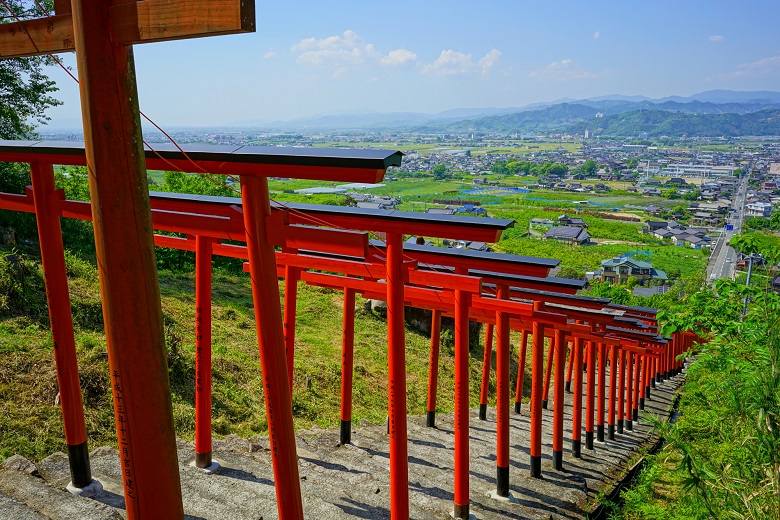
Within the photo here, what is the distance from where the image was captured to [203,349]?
20.7ft

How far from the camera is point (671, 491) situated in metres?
10.7

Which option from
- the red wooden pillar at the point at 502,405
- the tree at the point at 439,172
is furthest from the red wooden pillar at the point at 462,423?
the tree at the point at 439,172

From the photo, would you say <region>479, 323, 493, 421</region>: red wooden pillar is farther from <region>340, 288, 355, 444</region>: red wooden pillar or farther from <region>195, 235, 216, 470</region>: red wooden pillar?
<region>195, 235, 216, 470</region>: red wooden pillar

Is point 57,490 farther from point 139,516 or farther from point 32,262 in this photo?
point 32,262

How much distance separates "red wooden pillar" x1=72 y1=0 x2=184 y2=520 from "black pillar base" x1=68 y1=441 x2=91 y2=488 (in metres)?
3.18

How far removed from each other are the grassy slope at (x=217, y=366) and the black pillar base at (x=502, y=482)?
368 centimetres

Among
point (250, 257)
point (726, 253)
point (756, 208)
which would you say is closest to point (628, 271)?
point (726, 253)

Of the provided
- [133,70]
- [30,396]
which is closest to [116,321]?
[133,70]

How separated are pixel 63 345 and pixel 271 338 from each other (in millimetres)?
2746

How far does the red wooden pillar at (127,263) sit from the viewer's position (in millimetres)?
2652

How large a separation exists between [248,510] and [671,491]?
829 cm

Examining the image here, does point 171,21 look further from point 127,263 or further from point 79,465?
point 79,465

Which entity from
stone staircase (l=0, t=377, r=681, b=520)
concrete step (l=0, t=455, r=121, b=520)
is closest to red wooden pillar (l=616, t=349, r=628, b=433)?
stone staircase (l=0, t=377, r=681, b=520)

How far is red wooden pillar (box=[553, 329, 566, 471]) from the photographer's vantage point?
32.7 ft
